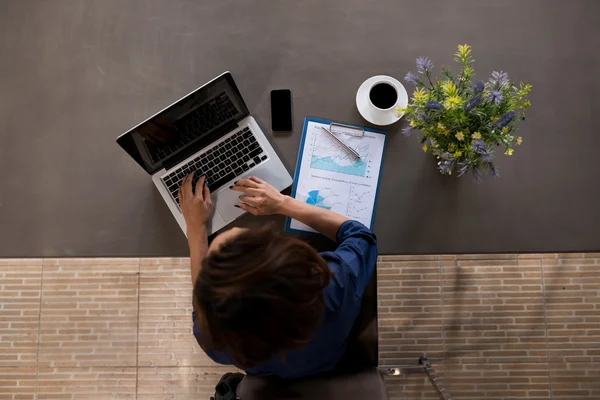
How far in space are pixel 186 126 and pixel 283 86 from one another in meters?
0.42

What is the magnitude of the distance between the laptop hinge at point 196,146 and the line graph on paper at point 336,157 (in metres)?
0.31

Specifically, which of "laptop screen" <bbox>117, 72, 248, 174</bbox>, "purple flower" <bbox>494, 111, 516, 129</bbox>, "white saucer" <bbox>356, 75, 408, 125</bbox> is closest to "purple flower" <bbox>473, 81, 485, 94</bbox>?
"purple flower" <bbox>494, 111, 516, 129</bbox>

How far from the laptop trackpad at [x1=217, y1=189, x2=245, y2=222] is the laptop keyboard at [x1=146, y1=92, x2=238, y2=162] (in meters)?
0.22

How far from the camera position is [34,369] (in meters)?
1.70

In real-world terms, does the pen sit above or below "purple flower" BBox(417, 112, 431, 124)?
below

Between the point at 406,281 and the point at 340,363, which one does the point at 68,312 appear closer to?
the point at 340,363

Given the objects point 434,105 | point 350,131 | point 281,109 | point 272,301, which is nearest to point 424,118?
point 434,105

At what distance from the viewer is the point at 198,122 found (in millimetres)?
1465

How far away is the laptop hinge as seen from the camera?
152cm

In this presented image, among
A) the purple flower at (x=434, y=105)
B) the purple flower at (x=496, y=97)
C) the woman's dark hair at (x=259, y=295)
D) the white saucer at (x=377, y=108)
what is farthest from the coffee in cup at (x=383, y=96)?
the woman's dark hair at (x=259, y=295)

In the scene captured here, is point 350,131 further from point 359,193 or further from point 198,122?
point 198,122

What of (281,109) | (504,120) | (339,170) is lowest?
(339,170)

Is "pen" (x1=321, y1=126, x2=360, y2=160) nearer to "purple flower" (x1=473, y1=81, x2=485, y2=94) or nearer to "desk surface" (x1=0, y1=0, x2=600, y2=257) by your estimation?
"desk surface" (x1=0, y1=0, x2=600, y2=257)

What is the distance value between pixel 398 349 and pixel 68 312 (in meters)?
1.26
